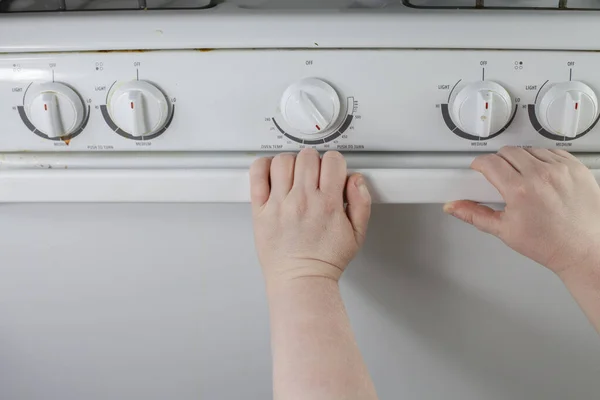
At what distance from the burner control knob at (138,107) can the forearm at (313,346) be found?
0.15 m

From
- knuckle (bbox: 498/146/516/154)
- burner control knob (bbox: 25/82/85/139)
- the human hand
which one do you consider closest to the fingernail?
the human hand

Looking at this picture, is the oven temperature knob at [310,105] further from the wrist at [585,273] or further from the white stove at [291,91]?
the wrist at [585,273]

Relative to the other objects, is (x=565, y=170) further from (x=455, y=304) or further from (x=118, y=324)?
(x=118, y=324)

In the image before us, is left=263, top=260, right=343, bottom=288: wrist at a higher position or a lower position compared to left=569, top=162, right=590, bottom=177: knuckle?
lower

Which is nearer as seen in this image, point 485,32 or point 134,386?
point 485,32

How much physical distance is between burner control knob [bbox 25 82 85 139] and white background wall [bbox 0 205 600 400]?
0.07 meters

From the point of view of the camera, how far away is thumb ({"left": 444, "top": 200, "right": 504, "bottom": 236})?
380 mm

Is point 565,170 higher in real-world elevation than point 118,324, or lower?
higher

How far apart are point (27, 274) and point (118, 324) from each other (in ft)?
0.30

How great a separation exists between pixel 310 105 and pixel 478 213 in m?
0.15

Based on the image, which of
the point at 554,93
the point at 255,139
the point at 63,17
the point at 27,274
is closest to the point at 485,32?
the point at 554,93

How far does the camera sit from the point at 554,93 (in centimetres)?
35

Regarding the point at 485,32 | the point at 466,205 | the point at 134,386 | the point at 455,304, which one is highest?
the point at 485,32

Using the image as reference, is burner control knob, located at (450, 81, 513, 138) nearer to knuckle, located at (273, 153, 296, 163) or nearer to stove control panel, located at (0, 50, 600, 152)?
stove control panel, located at (0, 50, 600, 152)
